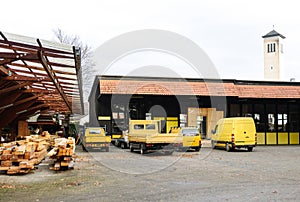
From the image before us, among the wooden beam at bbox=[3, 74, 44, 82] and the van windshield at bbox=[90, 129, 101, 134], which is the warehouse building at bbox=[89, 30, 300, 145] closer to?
the van windshield at bbox=[90, 129, 101, 134]

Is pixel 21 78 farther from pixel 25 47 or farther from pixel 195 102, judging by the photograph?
pixel 195 102

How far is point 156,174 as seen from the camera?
13.9 m

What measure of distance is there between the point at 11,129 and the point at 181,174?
12.8 metres

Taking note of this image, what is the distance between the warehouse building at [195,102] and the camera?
34.5 m

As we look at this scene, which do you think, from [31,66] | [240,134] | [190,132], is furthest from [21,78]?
[240,134]

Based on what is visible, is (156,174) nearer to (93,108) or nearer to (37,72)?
(37,72)

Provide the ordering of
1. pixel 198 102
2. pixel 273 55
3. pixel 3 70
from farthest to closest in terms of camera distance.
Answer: pixel 273 55 → pixel 198 102 → pixel 3 70

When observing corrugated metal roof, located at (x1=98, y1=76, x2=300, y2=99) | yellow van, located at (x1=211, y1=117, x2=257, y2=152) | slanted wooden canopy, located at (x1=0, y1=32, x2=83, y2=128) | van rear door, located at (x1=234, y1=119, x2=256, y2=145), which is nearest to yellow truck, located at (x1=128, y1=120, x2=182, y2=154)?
yellow van, located at (x1=211, y1=117, x2=257, y2=152)

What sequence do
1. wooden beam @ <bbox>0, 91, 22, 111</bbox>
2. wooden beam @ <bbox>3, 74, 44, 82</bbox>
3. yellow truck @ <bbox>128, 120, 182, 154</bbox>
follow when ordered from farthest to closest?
yellow truck @ <bbox>128, 120, 182, 154</bbox>
wooden beam @ <bbox>0, 91, 22, 111</bbox>
wooden beam @ <bbox>3, 74, 44, 82</bbox>

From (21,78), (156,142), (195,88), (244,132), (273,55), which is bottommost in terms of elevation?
(156,142)

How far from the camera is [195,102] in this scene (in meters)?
37.5

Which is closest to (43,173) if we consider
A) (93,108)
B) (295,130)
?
(93,108)

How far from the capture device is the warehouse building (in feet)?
113

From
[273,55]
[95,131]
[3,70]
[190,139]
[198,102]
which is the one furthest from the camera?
[273,55]
